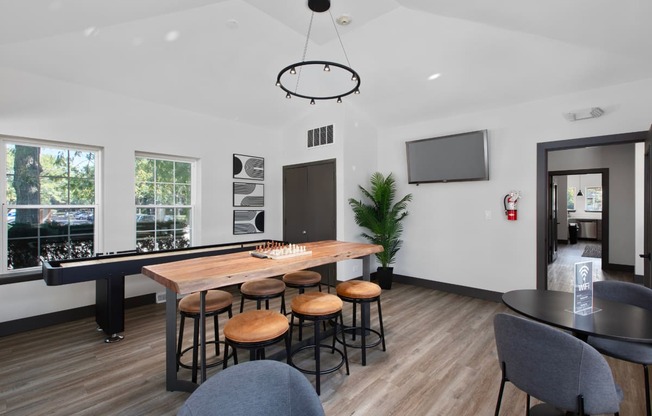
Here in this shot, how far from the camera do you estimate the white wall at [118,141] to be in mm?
3352

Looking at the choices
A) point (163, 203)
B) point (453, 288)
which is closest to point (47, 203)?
point (163, 203)

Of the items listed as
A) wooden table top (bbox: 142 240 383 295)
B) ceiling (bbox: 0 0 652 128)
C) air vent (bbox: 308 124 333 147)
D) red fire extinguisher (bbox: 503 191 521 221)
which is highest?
ceiling (bbox: 0 0 652 128)

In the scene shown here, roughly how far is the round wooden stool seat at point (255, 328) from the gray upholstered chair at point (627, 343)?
6.59 ft

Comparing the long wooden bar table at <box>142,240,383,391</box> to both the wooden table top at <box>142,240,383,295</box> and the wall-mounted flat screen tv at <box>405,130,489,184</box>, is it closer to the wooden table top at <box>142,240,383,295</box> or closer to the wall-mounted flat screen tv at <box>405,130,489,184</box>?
the wooden table top at <box>142,240,383,295</box>

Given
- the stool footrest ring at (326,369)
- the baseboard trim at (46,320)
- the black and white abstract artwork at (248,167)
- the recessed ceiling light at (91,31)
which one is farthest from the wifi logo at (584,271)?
the baseboard trim at (46,320)

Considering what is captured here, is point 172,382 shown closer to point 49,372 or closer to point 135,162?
point 49,372

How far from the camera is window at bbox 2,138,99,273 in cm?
341

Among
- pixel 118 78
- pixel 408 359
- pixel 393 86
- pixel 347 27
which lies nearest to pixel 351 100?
pixel 393 86

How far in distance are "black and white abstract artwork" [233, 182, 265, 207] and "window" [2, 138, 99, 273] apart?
197 centimetres

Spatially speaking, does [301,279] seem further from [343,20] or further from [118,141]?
[118,141]

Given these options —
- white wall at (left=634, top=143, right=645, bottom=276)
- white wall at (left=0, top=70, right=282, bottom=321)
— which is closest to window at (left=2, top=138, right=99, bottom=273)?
white wall at (left=0, top=70, right=282, bottom=321)

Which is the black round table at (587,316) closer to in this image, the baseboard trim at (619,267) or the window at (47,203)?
the window at (47,203)

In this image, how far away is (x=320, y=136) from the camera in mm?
5332

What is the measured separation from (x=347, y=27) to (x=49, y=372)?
4255mm
